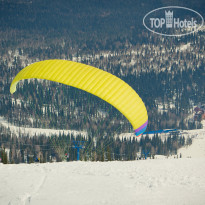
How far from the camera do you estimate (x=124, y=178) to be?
33.3 meters

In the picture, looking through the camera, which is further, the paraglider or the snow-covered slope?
the snow-covered slope

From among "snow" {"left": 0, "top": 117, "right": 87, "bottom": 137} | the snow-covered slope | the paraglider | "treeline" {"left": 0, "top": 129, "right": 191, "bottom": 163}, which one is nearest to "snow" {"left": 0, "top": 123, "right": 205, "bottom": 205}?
the paraglider

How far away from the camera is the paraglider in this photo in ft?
126

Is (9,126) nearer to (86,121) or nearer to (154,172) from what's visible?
(86,121)

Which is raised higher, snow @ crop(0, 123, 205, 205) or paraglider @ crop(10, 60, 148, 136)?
paraglider @ crop(10, 60, 148, 136)

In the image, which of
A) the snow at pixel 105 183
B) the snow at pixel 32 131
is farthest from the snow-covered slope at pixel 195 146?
the snow at pixel 105 183

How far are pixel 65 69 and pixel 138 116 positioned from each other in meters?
9.90

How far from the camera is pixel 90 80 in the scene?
127 ft

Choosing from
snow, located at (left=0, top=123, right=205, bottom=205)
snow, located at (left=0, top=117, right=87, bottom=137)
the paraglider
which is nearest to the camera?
snow, located at (left=0, top=123, right=205, bottom=205)

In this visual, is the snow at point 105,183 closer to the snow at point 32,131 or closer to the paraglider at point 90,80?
the paraglider at point 90,80

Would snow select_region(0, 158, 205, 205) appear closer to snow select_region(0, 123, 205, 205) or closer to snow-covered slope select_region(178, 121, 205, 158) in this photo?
snow select_region(0, 123, 205, 205)

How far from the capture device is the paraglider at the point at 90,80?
3844cm

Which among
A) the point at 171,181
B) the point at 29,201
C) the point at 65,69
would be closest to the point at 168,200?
the point at 171,181

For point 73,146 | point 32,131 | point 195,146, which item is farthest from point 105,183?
point 32,131
